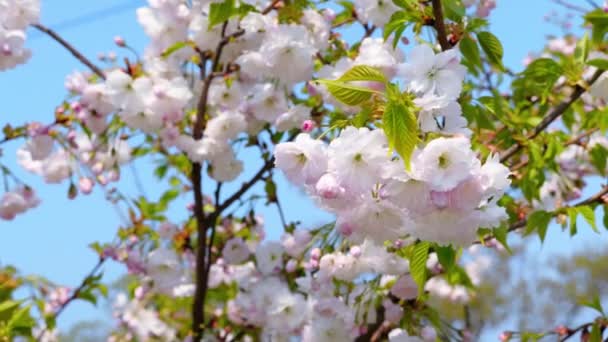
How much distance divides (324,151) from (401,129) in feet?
0.46

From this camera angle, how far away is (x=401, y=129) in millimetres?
986

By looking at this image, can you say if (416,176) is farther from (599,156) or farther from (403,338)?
(599,156)

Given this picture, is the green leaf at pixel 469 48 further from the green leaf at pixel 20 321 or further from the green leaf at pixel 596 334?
the green leaf at pixel 20 321

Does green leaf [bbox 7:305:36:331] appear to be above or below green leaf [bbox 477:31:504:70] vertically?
below

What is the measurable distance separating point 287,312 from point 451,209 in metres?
1.23

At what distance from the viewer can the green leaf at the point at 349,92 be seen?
3.51 ft

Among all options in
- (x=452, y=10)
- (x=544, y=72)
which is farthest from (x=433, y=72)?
(x=544, y=72)

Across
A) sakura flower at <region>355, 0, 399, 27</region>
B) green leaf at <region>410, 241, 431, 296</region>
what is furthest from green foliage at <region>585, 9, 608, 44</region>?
green leaf at <region>410, 241, 431, 296</region>

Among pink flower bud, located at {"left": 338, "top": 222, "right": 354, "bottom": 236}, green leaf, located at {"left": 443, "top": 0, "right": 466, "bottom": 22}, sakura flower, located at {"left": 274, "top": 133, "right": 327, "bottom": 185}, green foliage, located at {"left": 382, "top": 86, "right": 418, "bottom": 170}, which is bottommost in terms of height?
pink flower bud, located at {"left": 338, "top": 222, "right": 354, "bottom": 236}

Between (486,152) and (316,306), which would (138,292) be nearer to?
(316,306)

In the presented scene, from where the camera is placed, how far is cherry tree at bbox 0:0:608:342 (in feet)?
3.50

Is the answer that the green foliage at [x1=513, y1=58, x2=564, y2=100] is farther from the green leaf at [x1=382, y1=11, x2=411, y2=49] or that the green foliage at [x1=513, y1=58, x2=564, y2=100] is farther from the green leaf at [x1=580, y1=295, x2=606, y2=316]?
the green leaf at [x1=580, y1=295, x2=606, y2=316]

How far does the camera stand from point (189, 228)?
8.96 ft

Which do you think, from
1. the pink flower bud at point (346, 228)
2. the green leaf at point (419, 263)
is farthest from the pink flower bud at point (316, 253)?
the pink flower bud at point (346, 228)
